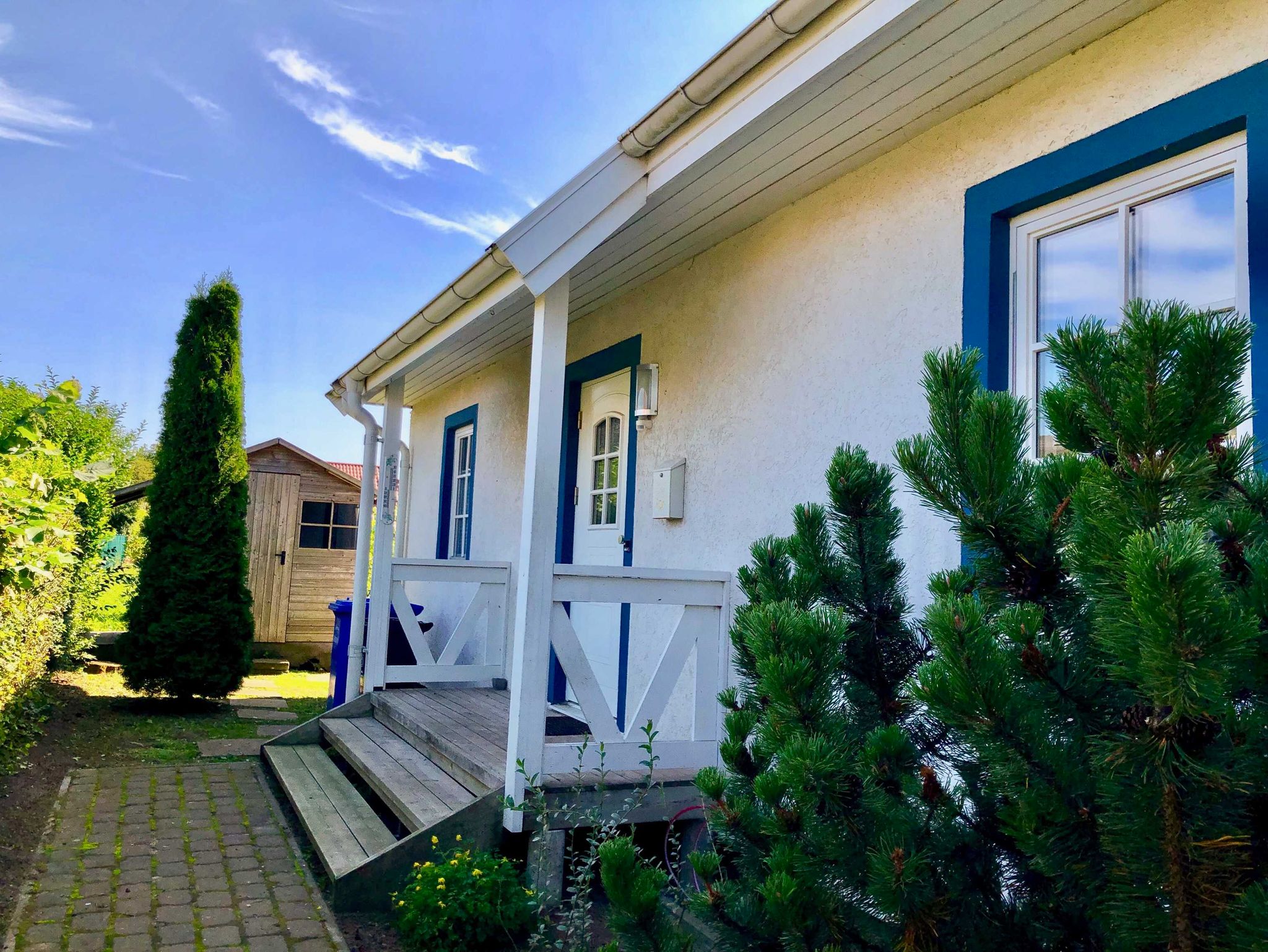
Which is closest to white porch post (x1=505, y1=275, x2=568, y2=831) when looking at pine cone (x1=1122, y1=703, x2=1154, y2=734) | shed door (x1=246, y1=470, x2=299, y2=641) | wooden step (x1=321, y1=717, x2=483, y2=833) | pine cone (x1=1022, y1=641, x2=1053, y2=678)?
wooden step (x1=321, y1=717, x2=483, y2=833)

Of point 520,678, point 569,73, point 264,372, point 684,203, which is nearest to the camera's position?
point 520,678

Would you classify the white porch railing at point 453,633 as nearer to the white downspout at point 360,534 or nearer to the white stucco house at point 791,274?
the white downspout at point 360,534

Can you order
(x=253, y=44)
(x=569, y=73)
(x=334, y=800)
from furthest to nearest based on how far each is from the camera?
1. (x=253, y=44)
2. (x=569, y=73)
3. (x=334, y=800)

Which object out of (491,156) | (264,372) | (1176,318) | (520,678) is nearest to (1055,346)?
(1176,318)

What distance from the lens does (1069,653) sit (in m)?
1.28

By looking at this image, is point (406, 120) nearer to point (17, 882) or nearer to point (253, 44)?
point (253, 44)

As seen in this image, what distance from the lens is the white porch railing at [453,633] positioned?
20.3 feet

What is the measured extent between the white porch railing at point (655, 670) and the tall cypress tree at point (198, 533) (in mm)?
5012

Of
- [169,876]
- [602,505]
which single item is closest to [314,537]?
[602,505]

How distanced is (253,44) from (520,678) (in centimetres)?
2878

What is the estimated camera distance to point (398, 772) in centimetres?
441

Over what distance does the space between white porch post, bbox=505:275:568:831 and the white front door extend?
5.17 feet

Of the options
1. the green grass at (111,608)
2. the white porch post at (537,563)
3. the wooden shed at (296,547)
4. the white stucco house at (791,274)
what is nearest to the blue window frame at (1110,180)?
the white stucco house at (791,274)

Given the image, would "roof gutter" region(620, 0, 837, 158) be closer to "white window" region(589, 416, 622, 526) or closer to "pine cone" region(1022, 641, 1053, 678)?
"pine cone" region(1022, 641, 1053, 678)
